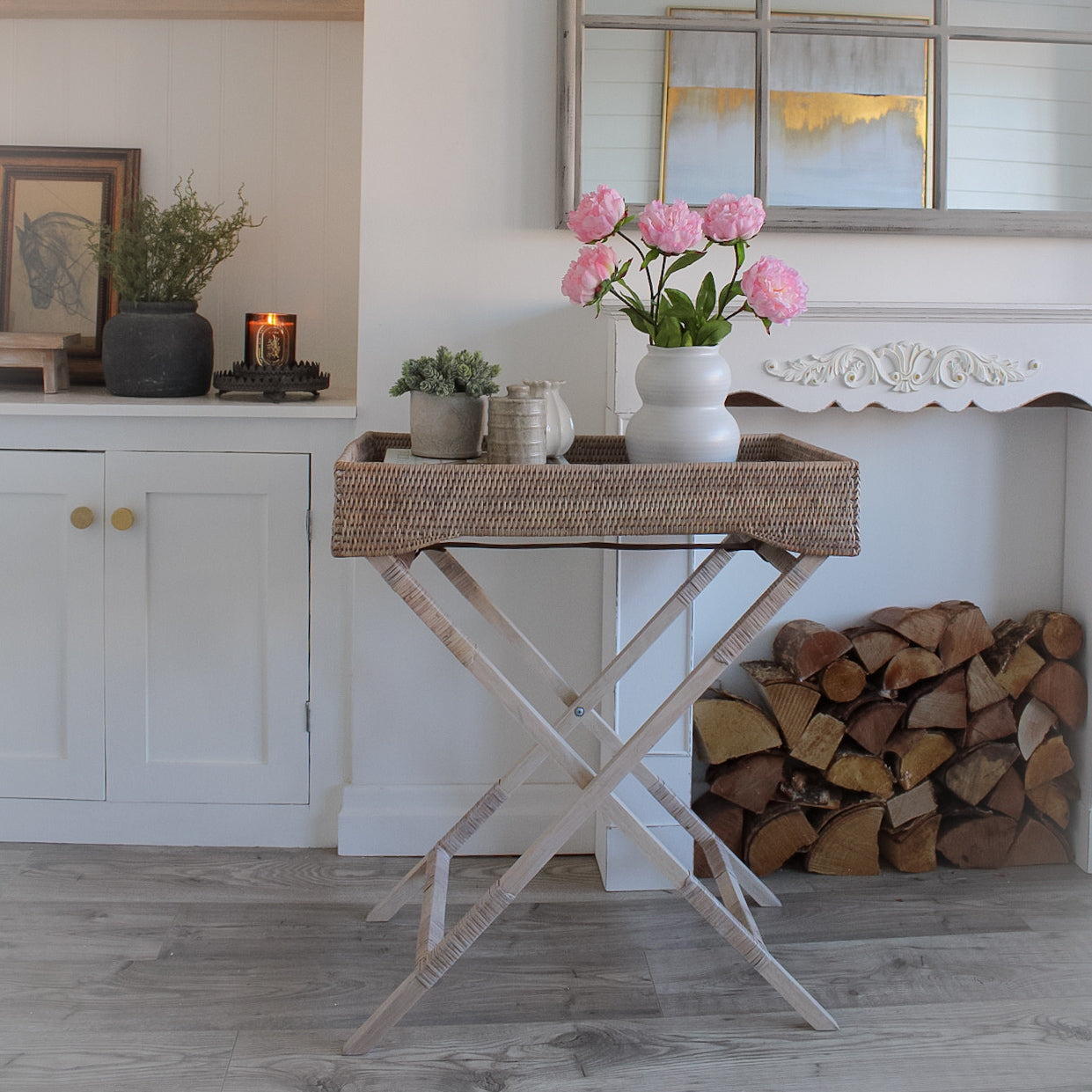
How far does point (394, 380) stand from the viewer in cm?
244

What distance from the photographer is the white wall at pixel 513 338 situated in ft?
7.77

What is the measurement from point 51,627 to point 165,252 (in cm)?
83

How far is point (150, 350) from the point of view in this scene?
254 cm

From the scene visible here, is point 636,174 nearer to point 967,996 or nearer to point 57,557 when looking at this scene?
point 57,557

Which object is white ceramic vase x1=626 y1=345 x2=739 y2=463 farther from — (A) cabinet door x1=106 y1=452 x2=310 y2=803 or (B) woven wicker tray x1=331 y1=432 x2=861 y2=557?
(A) cabinet door x1=106 y1=452 x2=310 y2=803

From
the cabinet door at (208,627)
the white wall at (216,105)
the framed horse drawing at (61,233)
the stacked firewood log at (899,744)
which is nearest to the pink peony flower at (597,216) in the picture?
the cabinet door at (208,627)

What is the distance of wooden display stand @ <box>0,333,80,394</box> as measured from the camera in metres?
2.57

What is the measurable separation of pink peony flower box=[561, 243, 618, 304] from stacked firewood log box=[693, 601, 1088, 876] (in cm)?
94

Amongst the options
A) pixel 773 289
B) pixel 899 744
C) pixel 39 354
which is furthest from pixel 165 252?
pixel 899 744

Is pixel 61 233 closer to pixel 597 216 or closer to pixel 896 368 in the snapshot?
pixel 597 216

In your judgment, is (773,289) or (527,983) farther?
(527,983)

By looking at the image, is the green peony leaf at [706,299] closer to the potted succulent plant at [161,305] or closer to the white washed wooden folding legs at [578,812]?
the white washed wooden folding legs at [578,812]

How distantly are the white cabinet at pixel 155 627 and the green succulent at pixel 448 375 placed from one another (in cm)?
57

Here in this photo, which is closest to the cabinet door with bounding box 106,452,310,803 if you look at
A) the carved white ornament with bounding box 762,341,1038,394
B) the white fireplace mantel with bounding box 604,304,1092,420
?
the white fireplace mantel with bounding box 604,304,1092,420
